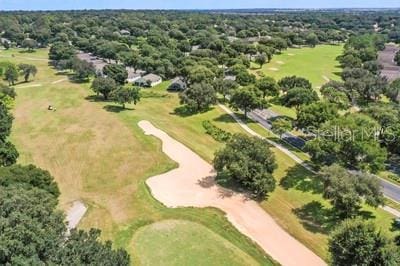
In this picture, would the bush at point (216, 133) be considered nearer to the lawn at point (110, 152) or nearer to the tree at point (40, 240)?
the lawn at point (110, 152)

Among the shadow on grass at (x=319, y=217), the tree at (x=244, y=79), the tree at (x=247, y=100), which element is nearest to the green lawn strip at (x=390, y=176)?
the shadow on grass at (x=319, y=217)

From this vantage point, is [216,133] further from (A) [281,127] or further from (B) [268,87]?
(B) [268,87]

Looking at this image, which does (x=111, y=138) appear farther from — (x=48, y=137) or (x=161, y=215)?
(x=161, y=215)

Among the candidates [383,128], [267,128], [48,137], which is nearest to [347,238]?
[383,128]

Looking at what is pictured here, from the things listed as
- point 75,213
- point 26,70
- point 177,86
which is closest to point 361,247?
point 75,213

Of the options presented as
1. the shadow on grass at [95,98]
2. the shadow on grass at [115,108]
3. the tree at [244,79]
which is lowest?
the shadow on grass at [95,98]

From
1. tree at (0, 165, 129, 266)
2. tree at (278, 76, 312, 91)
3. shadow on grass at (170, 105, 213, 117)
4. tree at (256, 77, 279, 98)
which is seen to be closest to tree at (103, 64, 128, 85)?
shadow on grass at (170, 105, 213, 117)
